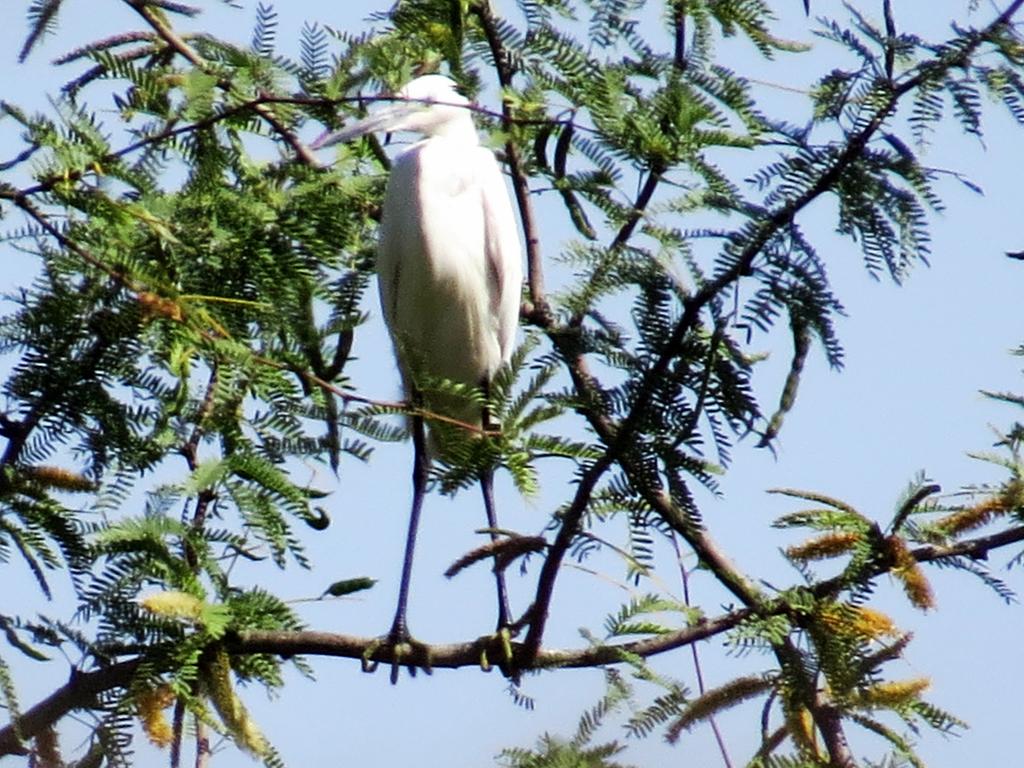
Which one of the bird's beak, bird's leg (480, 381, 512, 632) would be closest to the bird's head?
the bird's beak

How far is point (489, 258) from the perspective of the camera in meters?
4.91

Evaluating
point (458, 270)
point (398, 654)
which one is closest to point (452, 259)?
point (458, 270)

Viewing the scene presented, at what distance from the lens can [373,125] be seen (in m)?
4.23

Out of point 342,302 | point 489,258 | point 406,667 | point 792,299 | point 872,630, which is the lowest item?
point 872,630

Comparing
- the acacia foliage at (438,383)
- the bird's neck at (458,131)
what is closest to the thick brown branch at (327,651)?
the acacia foliage at (438,383)

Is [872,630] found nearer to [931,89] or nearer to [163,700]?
[931,89]

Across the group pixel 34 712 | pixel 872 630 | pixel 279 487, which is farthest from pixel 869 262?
pixel 34 712

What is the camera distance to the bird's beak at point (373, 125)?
397 cm

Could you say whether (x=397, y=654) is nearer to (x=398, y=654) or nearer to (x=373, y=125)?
(x=398, y=654)

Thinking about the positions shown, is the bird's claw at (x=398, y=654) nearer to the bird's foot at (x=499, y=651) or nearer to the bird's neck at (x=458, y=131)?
the bird's foot at (x=499, y=651)

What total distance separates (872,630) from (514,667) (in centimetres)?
103

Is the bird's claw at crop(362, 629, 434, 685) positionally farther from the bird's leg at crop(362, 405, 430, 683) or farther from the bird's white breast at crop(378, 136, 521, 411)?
the bird's white breast at crop(378, 136, 521, 411)

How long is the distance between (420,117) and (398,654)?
1.68 meters

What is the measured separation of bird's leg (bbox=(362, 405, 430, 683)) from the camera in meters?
3.68
